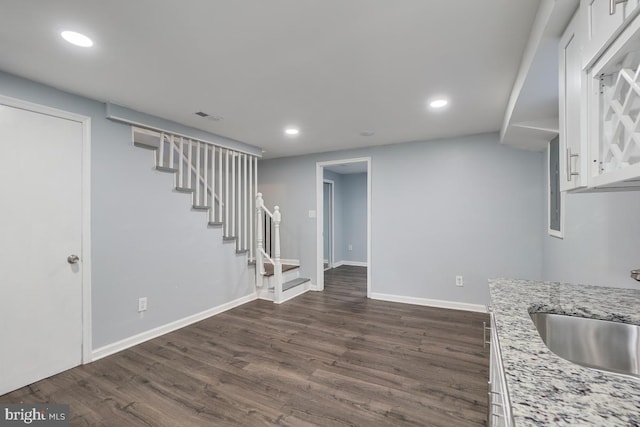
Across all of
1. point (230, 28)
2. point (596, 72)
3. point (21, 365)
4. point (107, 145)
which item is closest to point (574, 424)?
point (596, 72)

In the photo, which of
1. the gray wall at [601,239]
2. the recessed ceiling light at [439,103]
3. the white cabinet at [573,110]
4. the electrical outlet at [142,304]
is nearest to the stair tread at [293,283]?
the electrical outlet at [142,304]

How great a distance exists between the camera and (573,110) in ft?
3.92

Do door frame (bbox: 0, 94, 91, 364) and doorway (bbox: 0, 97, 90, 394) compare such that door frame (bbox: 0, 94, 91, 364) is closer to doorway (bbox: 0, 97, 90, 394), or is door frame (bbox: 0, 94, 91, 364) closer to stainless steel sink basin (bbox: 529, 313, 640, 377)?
doorway (bbox: 0, 97, 90, 394)

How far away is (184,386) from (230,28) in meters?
2.44

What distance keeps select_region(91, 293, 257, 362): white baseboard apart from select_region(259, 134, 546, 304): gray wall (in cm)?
211

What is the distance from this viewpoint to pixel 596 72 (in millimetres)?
1002

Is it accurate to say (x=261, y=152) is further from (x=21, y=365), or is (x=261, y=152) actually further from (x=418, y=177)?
(x=21, y=365)

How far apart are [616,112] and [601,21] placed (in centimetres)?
31

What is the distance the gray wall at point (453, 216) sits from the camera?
138 inches

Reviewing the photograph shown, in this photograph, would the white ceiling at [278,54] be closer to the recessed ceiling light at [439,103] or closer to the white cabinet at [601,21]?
the recessed ceiling light at [439,103]

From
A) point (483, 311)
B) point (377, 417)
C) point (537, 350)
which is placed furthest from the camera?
point (483, 311)

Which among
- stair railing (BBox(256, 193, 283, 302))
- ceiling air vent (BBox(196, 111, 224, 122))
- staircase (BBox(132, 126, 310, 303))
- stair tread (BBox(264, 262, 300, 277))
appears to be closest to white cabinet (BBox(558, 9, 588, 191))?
ceiling air vent (BBox(196, 111, 224, 122))

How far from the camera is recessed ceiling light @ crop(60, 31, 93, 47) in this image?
1.65 metres

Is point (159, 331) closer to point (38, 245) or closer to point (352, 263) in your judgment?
point (38, 245)
